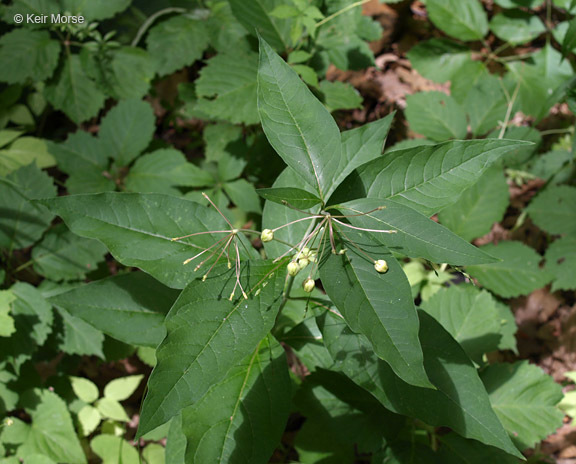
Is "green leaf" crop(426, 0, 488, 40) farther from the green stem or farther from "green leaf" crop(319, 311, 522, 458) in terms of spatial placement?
"green leaf" crop(319, 311, 522, 458)

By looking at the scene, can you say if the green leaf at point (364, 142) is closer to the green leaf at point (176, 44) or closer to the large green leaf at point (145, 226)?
the large green leaf at point (145, 226)

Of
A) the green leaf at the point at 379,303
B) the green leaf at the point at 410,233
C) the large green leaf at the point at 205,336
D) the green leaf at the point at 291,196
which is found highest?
the green leaf at the point at 291,196

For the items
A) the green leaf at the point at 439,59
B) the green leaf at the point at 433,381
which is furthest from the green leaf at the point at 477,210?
the green leaf at the point at 433,381

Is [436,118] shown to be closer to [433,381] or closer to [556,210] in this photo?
[556,210]

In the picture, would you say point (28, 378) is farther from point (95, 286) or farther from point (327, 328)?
point (327, 328)

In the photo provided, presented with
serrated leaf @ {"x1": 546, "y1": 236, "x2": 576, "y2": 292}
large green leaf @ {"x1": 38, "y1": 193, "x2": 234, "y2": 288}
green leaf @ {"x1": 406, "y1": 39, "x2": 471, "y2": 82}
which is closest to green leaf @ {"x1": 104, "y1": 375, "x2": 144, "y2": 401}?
large green leaf @ {"x1": 38, "y1": 193, "x2": 234, "y2": 288}

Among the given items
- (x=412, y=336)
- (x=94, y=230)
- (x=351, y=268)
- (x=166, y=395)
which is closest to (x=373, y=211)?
(x=351, y=268)

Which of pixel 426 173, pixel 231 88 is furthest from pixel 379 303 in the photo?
pixel 231 88
